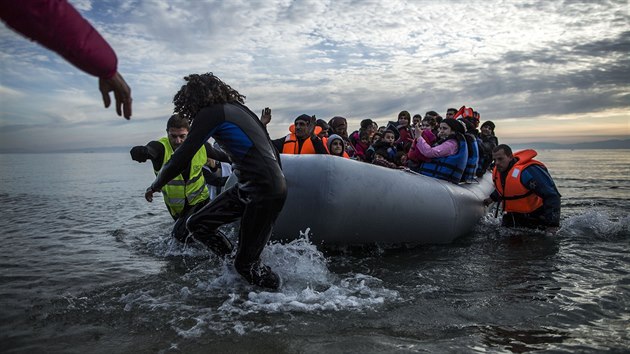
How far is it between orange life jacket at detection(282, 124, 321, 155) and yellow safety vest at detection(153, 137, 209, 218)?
2021 mm

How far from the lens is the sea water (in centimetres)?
275

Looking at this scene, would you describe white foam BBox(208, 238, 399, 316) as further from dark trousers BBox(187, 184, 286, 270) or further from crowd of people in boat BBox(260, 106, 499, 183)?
crowd of people in boat BBox(260, 106, 499, 183)

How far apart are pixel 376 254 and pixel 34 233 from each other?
5104 mm

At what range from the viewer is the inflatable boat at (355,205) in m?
4.57

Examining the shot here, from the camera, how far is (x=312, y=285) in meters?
3.86

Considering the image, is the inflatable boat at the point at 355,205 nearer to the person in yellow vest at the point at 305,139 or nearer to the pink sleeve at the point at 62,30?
the person in yellow vest at the point at 305,139

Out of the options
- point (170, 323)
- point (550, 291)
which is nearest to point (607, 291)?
point (550, 291)

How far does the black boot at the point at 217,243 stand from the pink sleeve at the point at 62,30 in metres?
2.16

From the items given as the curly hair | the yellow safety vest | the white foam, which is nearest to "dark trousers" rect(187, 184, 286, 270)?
the white foam

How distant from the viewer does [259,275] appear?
3.55m

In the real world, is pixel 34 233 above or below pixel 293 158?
below

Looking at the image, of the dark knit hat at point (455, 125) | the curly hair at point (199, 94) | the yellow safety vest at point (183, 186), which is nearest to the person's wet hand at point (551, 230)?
the dark knit hat at point (455, 125)

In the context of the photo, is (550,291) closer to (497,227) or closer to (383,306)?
(383,306)

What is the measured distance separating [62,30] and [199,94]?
149cm
